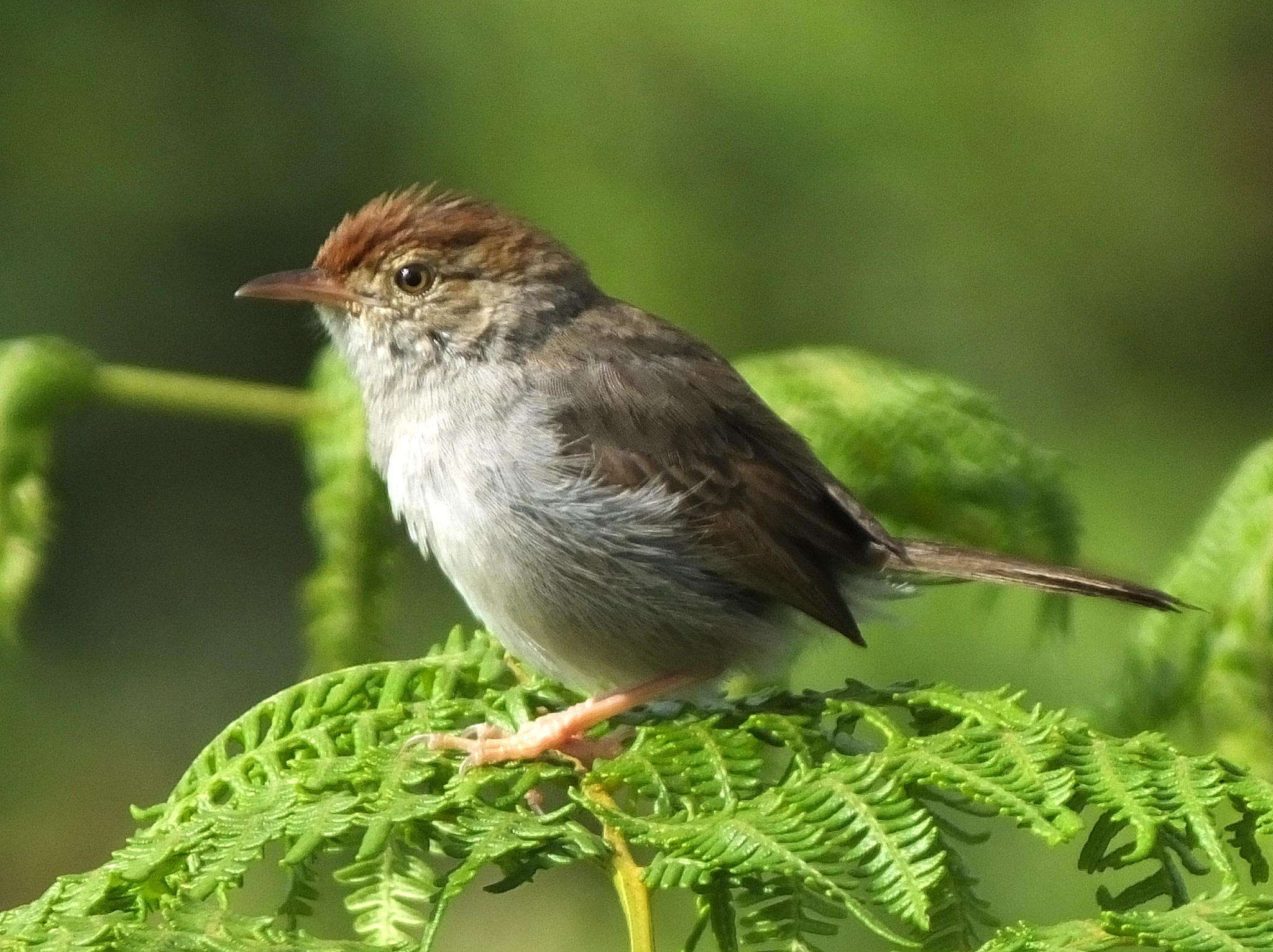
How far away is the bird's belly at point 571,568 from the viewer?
3779 mm

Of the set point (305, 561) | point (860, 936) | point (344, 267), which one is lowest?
point (860, 936)

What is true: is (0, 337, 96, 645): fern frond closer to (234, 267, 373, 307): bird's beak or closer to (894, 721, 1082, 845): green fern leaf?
(234, 267, 373, 307): bird's beak

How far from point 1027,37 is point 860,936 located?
13.6ft

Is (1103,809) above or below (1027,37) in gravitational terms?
below

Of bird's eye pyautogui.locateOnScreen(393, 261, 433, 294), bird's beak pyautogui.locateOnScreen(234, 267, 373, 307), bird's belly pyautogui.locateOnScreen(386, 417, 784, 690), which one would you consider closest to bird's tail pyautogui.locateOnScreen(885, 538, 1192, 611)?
bird's belly pyautogui.locateOnScreen(386, 417, 784, 690)

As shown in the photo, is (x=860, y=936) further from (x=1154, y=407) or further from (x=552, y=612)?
(x=1154, y=407)

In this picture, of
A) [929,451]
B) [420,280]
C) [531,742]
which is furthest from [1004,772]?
[420,280]

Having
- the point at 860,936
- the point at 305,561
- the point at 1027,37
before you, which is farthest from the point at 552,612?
the point at 1027,37

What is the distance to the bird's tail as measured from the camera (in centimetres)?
361

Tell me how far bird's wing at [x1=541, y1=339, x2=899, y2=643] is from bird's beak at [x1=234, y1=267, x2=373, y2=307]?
65 centimetres

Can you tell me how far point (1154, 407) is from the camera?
6.88 m

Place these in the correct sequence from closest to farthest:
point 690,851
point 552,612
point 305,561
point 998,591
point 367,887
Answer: point 690,851, point 367,887, point 552,612, point 998,591, point 305,561

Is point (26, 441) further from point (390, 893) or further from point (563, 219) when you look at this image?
point (563, 219)

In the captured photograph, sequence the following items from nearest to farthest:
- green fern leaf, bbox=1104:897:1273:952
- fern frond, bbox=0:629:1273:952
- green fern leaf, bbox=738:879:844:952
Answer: green fern leaf, bbox=1104:897:1273:952
fern frond, bbox=0:629:1273:952
green fern leaf, bbox=738:879:844:952
